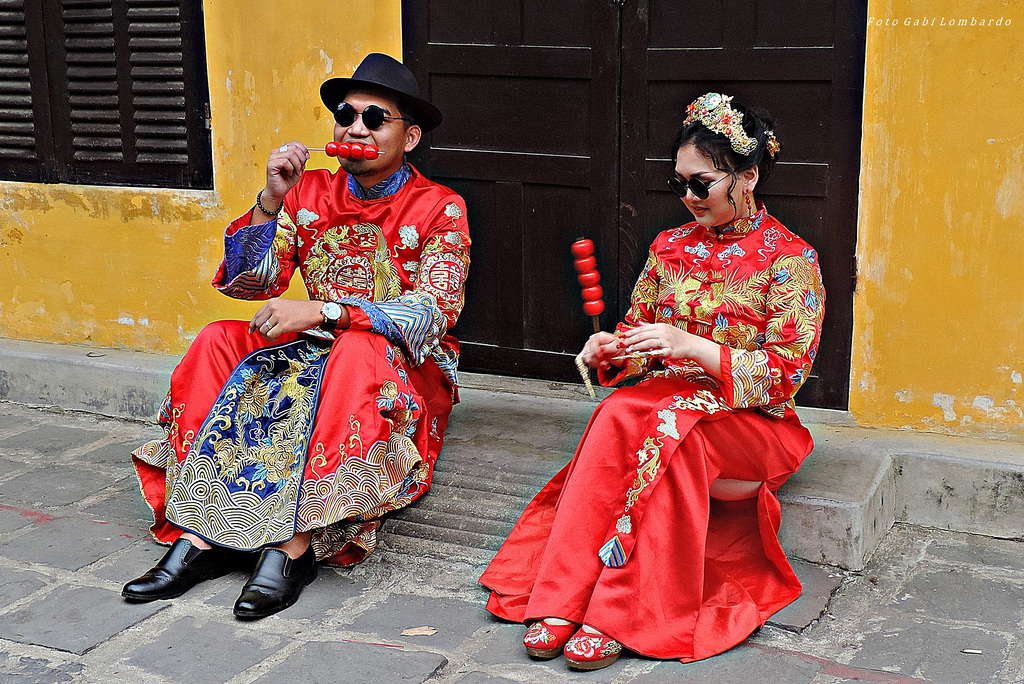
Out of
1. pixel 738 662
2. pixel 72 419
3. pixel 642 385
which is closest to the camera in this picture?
pixel 738 662

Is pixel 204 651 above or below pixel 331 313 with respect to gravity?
below

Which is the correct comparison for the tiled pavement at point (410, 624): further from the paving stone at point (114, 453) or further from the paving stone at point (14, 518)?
the paving stone at point (114, 453)

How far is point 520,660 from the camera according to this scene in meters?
2.90

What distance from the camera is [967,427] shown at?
12.2 ft

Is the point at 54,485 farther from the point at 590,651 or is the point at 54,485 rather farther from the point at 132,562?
the point at 590,651

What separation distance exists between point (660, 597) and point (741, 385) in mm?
598

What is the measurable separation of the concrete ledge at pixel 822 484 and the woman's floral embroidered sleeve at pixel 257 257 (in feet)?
2.72

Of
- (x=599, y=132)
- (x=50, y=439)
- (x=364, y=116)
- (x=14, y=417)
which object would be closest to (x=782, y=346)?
(x=599, y=132)

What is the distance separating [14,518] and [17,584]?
572 mm

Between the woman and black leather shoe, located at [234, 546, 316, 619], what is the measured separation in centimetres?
55

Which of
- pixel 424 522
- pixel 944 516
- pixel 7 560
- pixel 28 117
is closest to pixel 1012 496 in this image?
pixel 944 516

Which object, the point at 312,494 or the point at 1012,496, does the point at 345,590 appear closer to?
the point at 312,494

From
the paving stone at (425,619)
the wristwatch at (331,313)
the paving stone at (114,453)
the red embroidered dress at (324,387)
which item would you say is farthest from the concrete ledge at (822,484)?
the paving stone at (114,453)

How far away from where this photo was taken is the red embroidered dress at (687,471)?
9.54 feet
